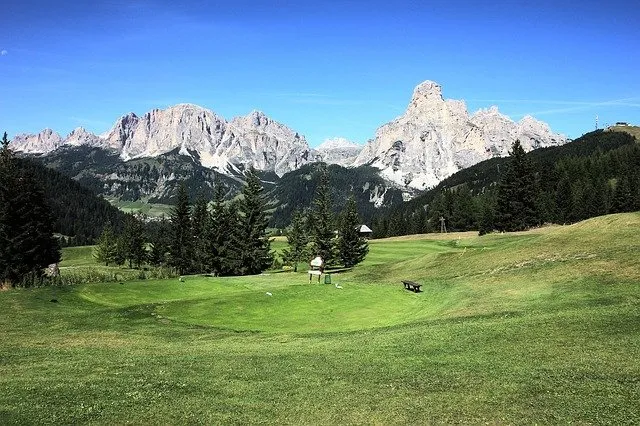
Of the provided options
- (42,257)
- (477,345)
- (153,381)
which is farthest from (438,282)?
(42,257)

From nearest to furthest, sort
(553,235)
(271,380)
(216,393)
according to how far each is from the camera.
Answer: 1. (216,393)
2. (271,380)
3. (553,235)

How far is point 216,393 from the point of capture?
56.1 ft

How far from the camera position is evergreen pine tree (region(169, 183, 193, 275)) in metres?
103

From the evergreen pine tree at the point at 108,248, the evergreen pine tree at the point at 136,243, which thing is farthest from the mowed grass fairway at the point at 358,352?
the evergreen pine tree at the point at 108,248

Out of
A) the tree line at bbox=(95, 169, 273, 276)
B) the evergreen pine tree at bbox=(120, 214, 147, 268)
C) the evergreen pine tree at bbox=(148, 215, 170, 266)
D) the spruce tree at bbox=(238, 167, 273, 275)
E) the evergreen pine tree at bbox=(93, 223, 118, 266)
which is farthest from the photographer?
the evergreen pine tree at bbox=(93, 223, 118, 266)

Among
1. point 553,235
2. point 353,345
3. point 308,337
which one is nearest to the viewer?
point 353,345

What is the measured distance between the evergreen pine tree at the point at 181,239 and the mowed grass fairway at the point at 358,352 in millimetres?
58845

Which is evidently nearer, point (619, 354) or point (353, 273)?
point (619, 354)

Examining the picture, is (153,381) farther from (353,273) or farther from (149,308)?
(353,273)

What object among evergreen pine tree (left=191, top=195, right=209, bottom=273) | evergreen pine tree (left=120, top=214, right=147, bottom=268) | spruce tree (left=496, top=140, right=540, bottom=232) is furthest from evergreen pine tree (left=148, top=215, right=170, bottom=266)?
spruce tree (left=496, top=140, right=540, bottom=232)

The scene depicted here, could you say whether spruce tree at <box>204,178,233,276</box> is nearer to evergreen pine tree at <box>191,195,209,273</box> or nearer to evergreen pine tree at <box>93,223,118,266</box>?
evergreen pine tree at <box>191,195,209,273</box>

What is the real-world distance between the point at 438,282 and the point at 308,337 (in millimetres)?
21664

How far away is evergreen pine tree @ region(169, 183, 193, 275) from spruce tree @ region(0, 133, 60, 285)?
3618cm

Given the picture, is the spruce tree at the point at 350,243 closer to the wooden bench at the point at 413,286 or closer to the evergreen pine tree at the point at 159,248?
the wooden bench at the point at 413,286
